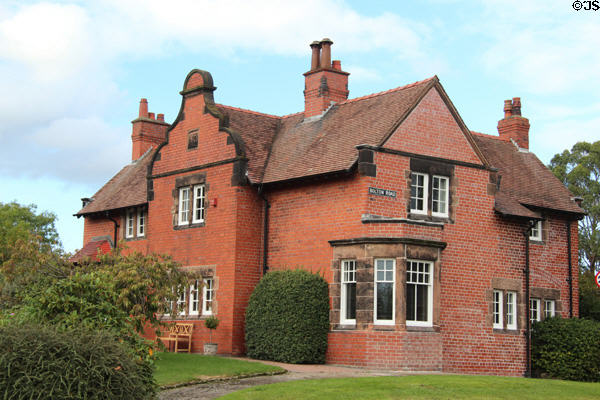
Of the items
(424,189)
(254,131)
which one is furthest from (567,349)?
(254,131)

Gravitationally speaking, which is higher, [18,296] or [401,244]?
[401,244]

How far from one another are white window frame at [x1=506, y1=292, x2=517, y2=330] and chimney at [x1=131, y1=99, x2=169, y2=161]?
18741 millimetres

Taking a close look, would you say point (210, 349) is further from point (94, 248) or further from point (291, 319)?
point (94, 248)

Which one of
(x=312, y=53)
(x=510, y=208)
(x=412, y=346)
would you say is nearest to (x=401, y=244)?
(x=412, y=346)

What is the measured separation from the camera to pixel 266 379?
18891 millimetres

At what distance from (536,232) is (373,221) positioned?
802 cm

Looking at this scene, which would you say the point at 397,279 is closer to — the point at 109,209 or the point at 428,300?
the point at 428,300

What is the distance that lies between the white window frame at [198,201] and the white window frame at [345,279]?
20.0 feet

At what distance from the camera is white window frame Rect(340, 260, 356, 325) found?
75.9ft

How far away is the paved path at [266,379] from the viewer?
54.1ft

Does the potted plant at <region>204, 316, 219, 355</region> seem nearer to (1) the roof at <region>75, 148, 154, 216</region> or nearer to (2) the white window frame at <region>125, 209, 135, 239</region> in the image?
(1) the roof at <region>75, 148, 154, 216</region>

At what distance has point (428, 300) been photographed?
22844 millimetres

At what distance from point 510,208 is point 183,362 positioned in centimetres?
1158

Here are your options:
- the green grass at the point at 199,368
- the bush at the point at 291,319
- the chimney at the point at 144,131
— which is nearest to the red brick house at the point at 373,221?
the bush at the point at 291,319
